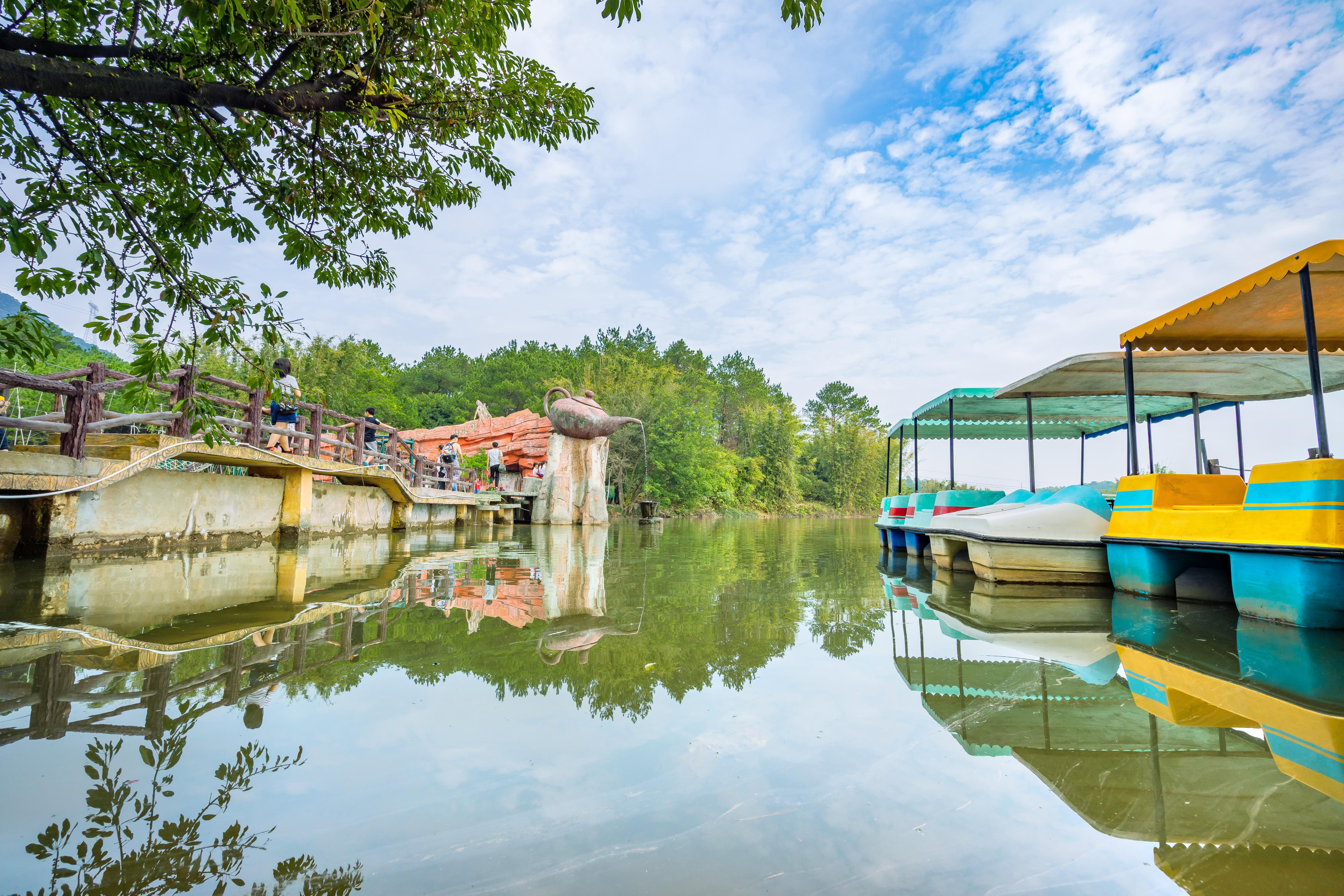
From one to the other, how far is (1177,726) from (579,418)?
13.6 meters

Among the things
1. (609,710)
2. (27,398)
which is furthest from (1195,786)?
(27,398)

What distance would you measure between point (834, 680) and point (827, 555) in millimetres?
7284

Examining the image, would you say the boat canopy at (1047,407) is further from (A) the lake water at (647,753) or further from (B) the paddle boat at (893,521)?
(A) the lake water at (647,753)

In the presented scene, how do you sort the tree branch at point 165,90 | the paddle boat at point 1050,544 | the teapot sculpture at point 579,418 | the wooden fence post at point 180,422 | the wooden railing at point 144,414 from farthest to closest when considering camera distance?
the teapot sculpture at point 579,418 < the wooden fence post at point 180,422 < the paddle boat at point 1050,544 < the wooden railing at point 144,414 < the tree branch at point 165,90

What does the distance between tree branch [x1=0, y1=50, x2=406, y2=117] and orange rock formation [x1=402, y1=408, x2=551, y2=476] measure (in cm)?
2092

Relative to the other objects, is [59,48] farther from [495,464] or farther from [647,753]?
[495,464]

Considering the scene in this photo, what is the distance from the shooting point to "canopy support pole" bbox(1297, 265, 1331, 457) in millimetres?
3814

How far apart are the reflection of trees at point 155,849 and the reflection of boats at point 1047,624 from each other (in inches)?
118

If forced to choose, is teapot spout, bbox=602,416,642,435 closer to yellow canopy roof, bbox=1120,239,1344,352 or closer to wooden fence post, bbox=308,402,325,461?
wooden fence post, bbox=308,402,325,461

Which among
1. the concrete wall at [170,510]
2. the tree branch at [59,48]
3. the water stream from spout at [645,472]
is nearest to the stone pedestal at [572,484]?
the concrete wall at [170,510]

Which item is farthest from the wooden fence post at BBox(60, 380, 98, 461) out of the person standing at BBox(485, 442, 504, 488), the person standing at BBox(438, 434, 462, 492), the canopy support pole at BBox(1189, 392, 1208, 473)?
the person standing at BBox(485, 442, 504, 488)

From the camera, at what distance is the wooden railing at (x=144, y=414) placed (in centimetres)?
491

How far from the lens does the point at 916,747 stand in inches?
80.0

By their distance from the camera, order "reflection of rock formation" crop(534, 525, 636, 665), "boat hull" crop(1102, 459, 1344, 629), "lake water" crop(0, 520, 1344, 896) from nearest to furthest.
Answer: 1. "lake water" crop(0, 520, 1344, 896)
2. "reflection of rock formation" crop(534, 525, 636, 665)
3. "boat hull" crop(1102, 459, 1344, 629)
